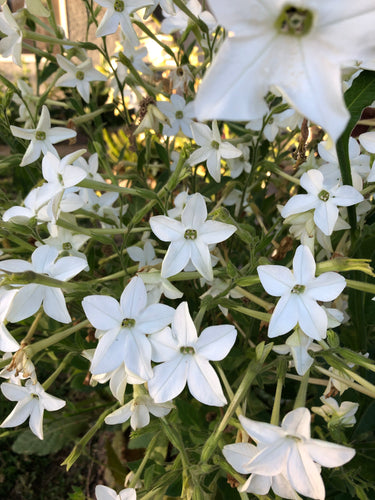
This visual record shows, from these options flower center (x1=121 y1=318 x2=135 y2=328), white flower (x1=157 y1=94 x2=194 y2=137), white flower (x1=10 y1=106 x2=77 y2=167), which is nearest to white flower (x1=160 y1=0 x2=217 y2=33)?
white flower (x1=157 y1=94 x2=194 y2=137)

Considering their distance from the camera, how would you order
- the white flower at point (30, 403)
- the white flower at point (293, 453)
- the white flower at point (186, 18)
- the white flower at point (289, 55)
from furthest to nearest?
the white flower at point (186, 18)
the white flower at point (30, 403)
the white flower at point (293, 453)
the white flower at point (289, 55)

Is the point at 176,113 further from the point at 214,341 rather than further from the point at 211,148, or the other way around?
the point at 214,341

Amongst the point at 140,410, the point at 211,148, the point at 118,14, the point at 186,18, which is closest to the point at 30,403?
the point at 140,410

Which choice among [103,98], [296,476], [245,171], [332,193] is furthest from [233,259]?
[103,98]

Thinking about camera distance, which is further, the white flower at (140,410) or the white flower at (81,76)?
the white flower at (81,76)

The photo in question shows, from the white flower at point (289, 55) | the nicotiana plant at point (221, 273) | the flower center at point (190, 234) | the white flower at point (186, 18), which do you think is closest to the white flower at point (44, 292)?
the nicotiana plant at point (221, 273)

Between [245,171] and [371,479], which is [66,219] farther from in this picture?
[371,479]

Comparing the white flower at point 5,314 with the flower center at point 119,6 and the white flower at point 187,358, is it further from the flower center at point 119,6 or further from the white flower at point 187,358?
the flower center at point 119,6
